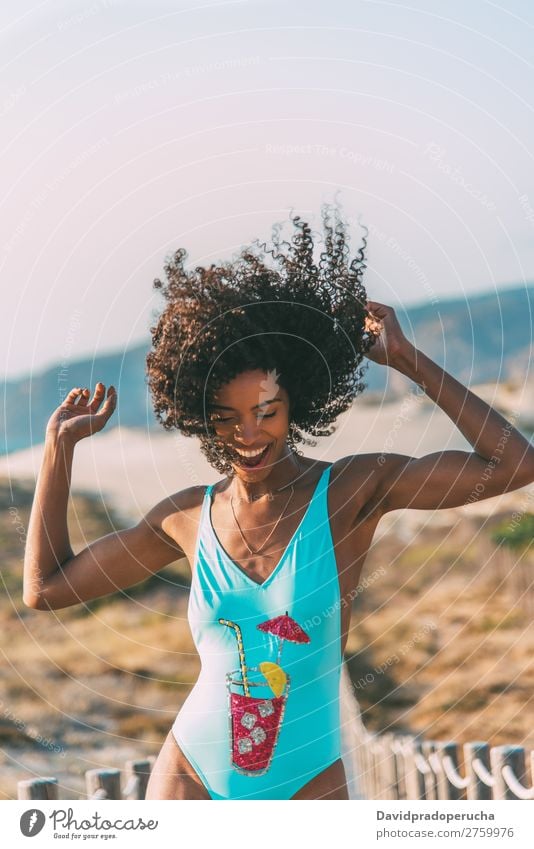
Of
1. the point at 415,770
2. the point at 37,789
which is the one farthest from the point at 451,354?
the point at 37,789

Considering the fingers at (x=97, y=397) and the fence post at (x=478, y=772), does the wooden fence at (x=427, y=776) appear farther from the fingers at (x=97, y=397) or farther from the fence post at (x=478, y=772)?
the fingers at (x=97, y=397)

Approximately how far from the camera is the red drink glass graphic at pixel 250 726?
2.42 m

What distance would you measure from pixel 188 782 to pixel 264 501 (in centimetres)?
60

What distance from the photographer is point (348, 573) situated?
244 centimetres

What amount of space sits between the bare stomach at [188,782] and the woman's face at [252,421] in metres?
0.61

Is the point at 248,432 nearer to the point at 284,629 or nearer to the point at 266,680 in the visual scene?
the point at 284,629

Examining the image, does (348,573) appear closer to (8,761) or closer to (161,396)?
(161,396)

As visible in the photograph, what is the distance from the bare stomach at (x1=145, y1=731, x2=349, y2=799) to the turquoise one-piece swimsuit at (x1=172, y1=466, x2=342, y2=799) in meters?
0.02

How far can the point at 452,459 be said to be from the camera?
2.35m

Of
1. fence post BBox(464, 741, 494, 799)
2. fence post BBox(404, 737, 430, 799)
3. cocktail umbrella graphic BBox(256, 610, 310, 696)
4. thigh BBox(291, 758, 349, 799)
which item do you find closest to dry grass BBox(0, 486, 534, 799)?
fence post BBox(404, 737, 430, 799)

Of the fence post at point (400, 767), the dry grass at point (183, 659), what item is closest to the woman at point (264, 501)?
the fence post at point (400, 767)

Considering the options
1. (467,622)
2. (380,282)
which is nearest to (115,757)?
(467,622)

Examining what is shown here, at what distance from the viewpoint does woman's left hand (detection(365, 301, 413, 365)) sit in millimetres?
2412

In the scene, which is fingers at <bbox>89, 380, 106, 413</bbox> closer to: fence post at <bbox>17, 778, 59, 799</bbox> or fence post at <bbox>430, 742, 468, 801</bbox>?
fence post at <bbox>17, 778, 59, 799</bbox>
